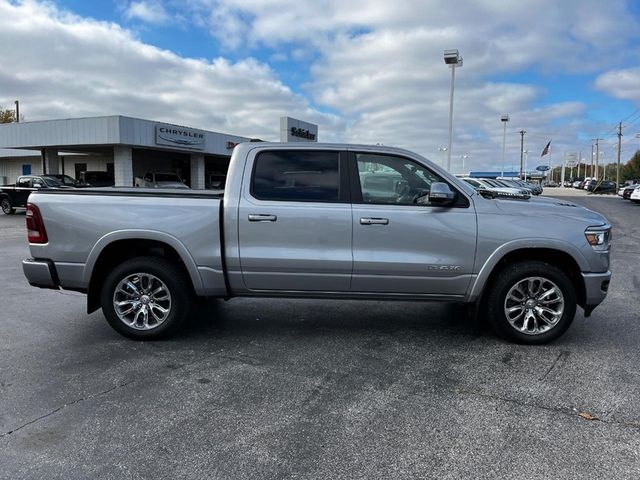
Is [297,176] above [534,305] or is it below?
above

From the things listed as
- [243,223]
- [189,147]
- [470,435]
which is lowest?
[470,435]

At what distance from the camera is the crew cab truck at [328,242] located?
4.92 m

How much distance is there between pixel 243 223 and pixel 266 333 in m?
1.30

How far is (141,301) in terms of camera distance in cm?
518

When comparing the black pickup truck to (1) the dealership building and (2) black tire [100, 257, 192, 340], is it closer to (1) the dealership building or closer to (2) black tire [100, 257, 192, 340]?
(1) the dealership building

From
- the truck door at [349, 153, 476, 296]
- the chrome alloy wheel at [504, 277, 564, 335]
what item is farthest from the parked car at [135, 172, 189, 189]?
the chrome alloy wheel at [504, 277, 564, 335]

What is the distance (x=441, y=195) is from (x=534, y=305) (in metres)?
1.46

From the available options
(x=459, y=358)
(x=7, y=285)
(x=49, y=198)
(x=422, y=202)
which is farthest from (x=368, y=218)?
(x=7, y=285)

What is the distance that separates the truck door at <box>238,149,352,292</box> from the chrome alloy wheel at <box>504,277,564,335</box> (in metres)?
1.65

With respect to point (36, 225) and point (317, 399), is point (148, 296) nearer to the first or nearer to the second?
point (36, 225)

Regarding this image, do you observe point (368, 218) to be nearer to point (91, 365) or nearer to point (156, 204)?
point (156, 204)

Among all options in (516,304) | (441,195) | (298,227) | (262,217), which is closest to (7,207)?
(262,217)

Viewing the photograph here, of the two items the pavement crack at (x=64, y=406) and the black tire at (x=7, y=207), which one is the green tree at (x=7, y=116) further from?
the pavement crack at (x=64, y=406)

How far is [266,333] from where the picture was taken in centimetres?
553
